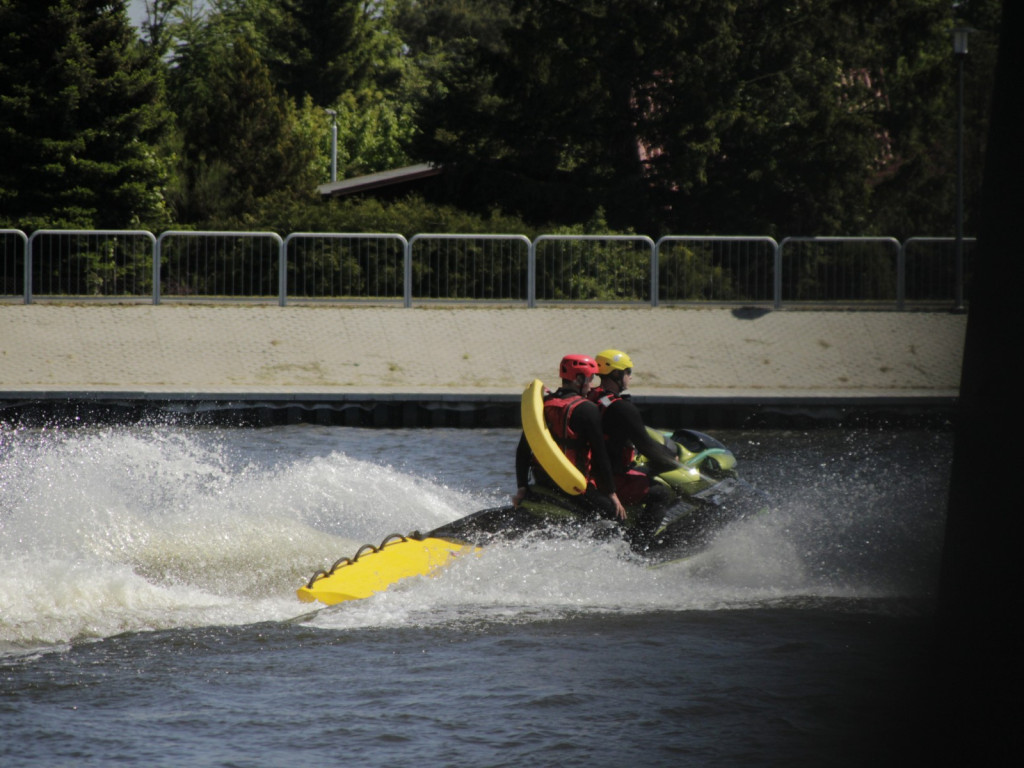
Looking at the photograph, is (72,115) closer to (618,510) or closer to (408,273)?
(408,273)

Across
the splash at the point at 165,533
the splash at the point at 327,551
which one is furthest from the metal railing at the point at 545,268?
the splash at the point at 165,533

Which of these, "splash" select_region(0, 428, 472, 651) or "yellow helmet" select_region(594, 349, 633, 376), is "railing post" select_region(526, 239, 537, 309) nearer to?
"splash" select_region(0, 428, 472, 651)

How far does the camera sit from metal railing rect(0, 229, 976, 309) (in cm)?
2202

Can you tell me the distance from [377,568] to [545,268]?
14.4 metres

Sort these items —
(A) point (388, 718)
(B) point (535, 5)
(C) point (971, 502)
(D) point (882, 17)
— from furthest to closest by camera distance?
(D) point (882, 17) < (B) point (535, 5) < (A) point (388, 718) < (C) point (971, 502)

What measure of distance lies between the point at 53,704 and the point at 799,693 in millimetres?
3634

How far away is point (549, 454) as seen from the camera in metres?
8.59

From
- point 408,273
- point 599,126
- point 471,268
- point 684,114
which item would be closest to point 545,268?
point 471,268

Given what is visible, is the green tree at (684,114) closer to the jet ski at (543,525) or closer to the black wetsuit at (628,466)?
the jet ski at (543,525)

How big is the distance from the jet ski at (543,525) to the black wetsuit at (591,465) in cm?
6

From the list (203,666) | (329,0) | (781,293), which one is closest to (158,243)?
(781,293)

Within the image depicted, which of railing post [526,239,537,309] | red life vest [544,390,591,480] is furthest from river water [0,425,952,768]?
railing post [526,239,537,309]

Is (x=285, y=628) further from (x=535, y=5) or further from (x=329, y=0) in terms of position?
(x=329, y=0)

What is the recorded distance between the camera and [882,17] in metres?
34.2
